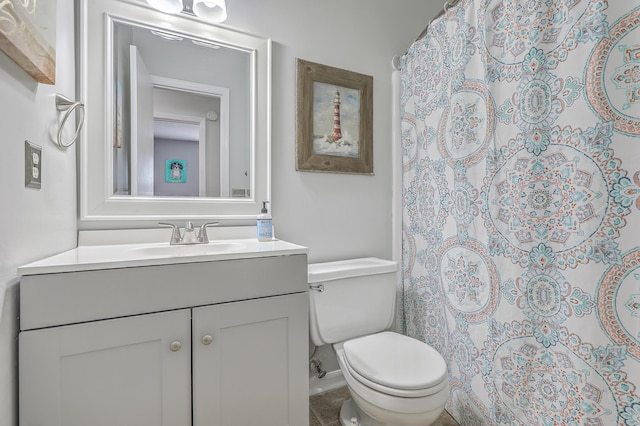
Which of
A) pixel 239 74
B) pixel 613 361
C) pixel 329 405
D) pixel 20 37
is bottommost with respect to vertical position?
pixel 329 405

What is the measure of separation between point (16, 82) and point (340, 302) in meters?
1.32

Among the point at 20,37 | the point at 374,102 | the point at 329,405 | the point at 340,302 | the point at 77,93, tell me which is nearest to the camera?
the point at 20,37

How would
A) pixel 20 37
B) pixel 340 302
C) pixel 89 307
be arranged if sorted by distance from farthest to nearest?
pixel 340 302 < pixel 89 307 < pixel 20 37

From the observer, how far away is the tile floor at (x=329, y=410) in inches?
53.2

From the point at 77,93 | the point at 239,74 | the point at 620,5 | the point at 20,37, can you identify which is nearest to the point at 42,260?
the point at 20,37

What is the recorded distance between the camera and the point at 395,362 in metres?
1.17

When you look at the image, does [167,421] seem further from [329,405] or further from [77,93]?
[77,93]

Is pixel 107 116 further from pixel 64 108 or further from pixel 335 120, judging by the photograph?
pixel 335 120

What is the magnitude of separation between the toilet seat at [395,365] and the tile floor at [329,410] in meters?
0.39

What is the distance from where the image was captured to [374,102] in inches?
69.3

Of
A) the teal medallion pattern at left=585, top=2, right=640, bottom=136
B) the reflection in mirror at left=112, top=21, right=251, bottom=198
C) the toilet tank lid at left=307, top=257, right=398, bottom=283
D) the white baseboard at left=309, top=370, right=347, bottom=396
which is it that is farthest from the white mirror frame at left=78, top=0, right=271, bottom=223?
the teal medallion pattern at left=585, top=2, right=640, bottom=136

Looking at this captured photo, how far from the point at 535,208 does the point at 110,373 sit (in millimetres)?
1459

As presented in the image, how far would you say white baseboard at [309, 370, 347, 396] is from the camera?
61.0 inches

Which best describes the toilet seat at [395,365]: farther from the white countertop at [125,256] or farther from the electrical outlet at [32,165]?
the electrical outlet at [32,165]
